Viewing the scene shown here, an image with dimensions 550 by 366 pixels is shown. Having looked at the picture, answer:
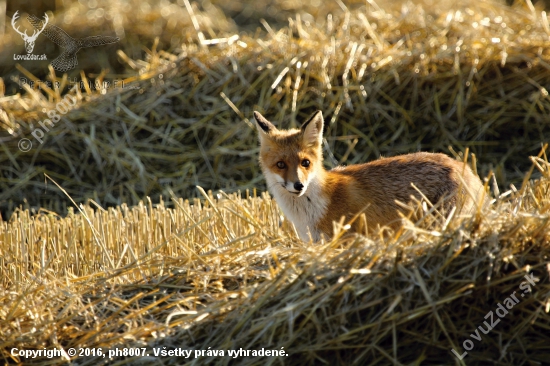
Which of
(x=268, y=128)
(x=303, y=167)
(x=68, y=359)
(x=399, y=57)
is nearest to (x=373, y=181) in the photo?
(x=303, y=167)

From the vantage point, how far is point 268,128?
6680mm

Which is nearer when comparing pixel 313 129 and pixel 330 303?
pixel 330 303

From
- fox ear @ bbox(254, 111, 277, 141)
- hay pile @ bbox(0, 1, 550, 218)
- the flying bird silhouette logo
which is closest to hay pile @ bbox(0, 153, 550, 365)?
fox ear @ bbox(254, 111, 277, 141)

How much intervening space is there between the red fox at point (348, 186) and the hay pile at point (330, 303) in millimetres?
1080

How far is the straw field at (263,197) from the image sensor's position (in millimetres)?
4234

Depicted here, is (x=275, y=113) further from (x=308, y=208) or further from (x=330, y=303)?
(x=330, y=303)

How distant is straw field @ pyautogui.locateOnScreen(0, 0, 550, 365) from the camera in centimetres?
423

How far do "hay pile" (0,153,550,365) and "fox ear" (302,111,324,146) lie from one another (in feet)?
5.48

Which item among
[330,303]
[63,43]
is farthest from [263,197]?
[63,43]

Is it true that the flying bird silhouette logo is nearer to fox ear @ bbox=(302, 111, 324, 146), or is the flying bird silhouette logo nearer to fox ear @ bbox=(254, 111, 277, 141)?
fox ear @ bbox=(254, 111, 277, 141)

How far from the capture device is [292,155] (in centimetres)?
619

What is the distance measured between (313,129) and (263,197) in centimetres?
118

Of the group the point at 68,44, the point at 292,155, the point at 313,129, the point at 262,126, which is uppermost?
the point at 68,44

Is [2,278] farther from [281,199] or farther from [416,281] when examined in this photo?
[416,281]
